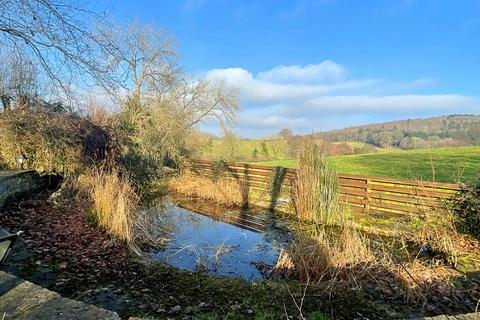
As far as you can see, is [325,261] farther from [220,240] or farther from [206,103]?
[206,103]

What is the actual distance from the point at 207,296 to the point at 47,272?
202 cm

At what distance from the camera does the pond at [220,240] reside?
460 cm

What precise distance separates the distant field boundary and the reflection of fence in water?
5.06 feet

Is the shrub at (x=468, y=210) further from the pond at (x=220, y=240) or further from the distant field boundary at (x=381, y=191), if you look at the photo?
the pond at (x=220, y=240)

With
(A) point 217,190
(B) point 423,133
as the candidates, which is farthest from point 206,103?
(B) point 423,133

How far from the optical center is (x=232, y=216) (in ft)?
28.1

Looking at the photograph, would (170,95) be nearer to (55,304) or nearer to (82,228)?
(82,228)

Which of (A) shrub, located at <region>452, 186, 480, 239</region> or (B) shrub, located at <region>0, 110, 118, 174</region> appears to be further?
(B) shrub, located at <region>0, 110, 118, 174</region>

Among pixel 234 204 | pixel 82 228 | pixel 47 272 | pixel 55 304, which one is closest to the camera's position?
pixel 55 304

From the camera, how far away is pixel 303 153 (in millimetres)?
7402

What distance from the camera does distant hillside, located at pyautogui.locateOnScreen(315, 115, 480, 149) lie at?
1213 inches

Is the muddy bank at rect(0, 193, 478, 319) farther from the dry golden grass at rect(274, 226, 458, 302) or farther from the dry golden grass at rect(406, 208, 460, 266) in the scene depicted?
the dry golden grass at rect(406, 208, 460, 266)

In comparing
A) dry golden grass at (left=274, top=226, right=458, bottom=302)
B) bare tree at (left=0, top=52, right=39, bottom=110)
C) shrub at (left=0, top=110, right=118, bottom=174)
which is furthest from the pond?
bare tree at (left=0, top=52, right=39, bottom=110)

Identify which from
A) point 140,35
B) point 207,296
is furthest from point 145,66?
point 207,296
